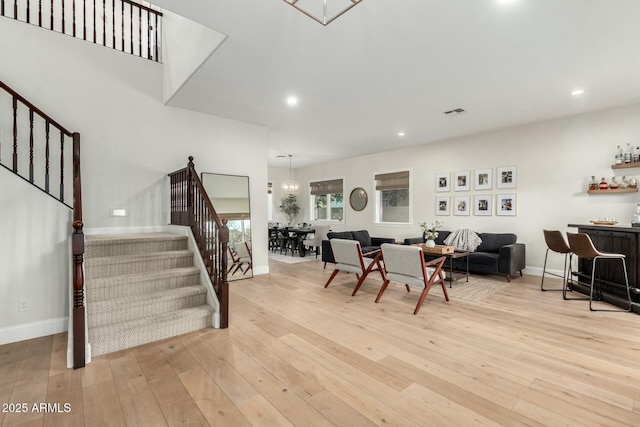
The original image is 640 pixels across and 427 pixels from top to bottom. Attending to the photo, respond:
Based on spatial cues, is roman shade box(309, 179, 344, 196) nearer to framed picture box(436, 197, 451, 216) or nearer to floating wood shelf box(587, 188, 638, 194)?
framed picture box(436, 197, 451, 216)

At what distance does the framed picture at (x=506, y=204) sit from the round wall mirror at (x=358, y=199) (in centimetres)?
352

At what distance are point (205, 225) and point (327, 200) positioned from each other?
680 cm

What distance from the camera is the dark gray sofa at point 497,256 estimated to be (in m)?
5.25

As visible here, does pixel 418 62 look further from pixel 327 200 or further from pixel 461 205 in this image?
pixel 327 200

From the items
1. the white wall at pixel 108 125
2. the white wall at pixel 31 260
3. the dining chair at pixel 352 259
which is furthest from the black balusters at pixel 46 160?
the dining chair at pixel 352 259

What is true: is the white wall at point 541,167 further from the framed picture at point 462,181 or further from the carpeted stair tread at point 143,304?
the carpeted stair tread at point 143,304

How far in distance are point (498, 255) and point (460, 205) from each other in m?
1.53

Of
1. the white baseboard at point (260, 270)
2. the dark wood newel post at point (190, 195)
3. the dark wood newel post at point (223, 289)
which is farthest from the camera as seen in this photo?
the white baseboard at point (260, 270)

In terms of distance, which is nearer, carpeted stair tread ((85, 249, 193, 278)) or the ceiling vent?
carpeted stair tread ((85, 249, 193, 278))

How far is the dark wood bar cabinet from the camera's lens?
3.72m

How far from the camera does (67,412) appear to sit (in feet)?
6.22

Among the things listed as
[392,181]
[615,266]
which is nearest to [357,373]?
[615,266]

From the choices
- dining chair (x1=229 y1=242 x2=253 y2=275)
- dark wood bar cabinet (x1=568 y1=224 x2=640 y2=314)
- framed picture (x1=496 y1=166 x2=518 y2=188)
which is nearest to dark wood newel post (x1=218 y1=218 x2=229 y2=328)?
dining chair (x1=229 y1=242 x2=253 y2=275)

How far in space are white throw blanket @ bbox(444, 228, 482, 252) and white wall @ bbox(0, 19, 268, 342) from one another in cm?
454
